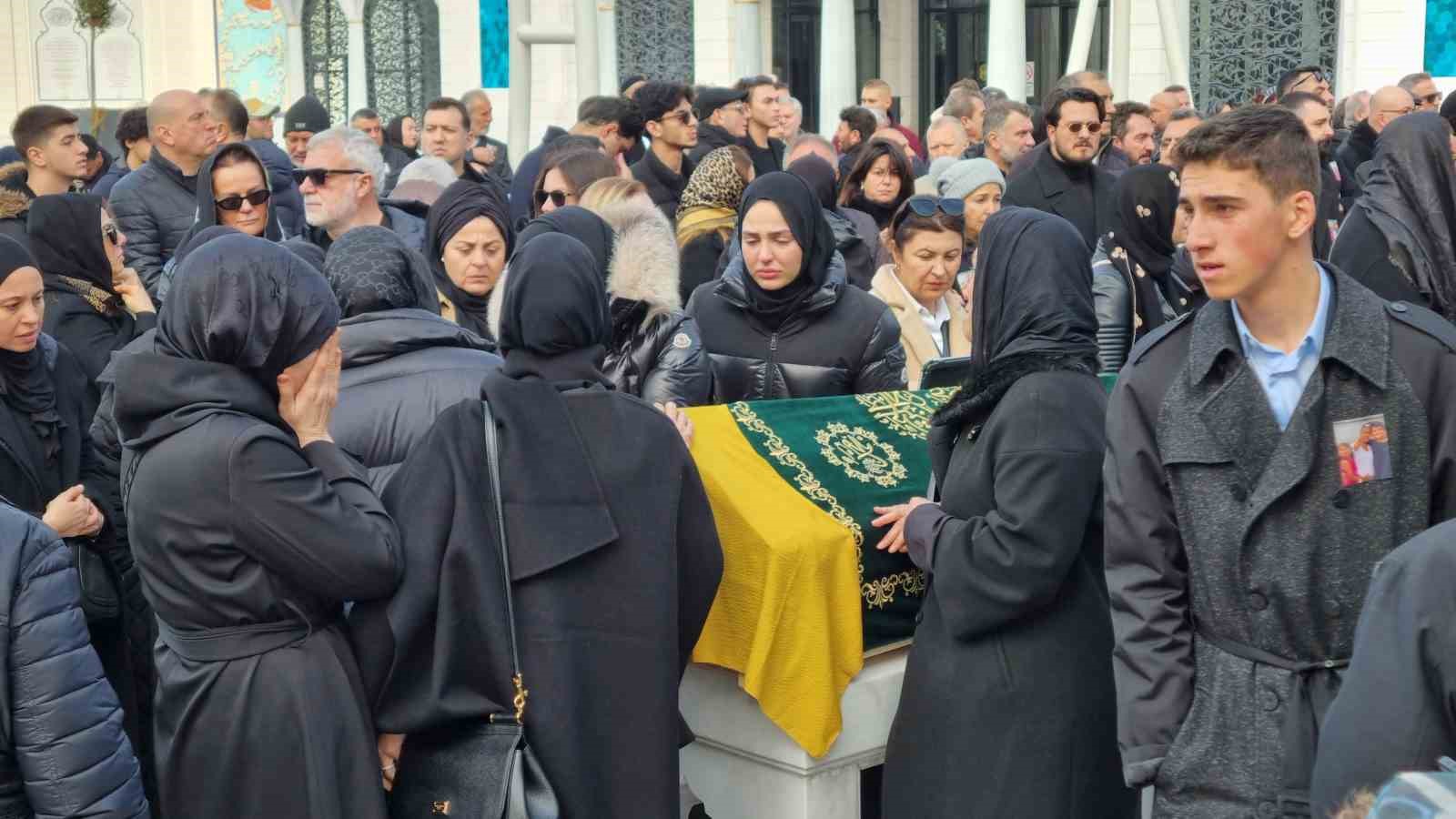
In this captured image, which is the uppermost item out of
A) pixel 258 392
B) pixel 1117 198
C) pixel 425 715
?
pixel 1117 198

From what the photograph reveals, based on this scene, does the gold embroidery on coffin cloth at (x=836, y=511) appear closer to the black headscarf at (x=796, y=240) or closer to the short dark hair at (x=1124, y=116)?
the black headscarf at (x=796, y=240)

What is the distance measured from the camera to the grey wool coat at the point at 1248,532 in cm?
259

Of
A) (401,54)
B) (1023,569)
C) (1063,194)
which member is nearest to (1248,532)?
(1023,569)

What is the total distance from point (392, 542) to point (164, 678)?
0.50 m

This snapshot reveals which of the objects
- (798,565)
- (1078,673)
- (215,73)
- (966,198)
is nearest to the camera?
(1078,673)

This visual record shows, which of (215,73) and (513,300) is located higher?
(215,73)

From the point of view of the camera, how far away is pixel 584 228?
4.63m

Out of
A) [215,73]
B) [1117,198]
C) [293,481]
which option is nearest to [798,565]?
[293,481]

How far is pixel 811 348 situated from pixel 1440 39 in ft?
40.9

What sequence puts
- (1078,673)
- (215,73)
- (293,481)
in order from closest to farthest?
(293,481) → (1078,673) → (215,73)

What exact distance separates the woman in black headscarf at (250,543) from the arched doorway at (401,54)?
66.8ft

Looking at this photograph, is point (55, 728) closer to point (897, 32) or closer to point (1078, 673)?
point (1078, 673)

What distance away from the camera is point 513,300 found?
318 centimetres

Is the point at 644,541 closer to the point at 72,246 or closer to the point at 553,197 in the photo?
the point at 72,246
